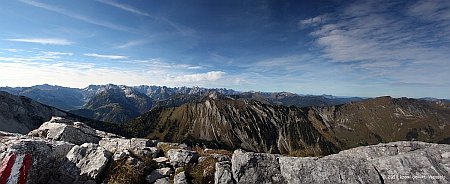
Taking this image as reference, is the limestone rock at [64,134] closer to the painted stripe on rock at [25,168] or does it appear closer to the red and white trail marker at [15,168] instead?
the painted stripe on rock at [25,168]

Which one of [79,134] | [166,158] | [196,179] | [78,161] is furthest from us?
[79,134]

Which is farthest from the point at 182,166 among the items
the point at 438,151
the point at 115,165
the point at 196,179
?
the point at 438,151

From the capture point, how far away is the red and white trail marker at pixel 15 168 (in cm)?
1104

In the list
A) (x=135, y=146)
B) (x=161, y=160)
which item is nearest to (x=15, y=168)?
(x=161, y=160)

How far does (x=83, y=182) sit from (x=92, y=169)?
936 mm

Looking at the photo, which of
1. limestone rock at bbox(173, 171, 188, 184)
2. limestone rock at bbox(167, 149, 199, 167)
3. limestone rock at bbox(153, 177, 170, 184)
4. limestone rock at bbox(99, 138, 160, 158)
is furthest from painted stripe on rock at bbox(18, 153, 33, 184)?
limestone rock at bbox(167, 149, 199, 167)

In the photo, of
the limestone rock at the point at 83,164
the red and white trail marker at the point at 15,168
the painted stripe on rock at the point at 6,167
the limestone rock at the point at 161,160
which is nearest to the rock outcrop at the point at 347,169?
the limestone rock at the point at 161,160

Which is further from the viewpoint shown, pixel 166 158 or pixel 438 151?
pixel 166 158

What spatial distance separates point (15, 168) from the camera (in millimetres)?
12000

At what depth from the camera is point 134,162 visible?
1720 centimetres

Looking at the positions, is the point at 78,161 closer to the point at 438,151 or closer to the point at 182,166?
the point at 182,166

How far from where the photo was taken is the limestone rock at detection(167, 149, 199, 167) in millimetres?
18609

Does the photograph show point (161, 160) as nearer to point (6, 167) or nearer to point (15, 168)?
point (15, 168)

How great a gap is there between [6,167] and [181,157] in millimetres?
9983
